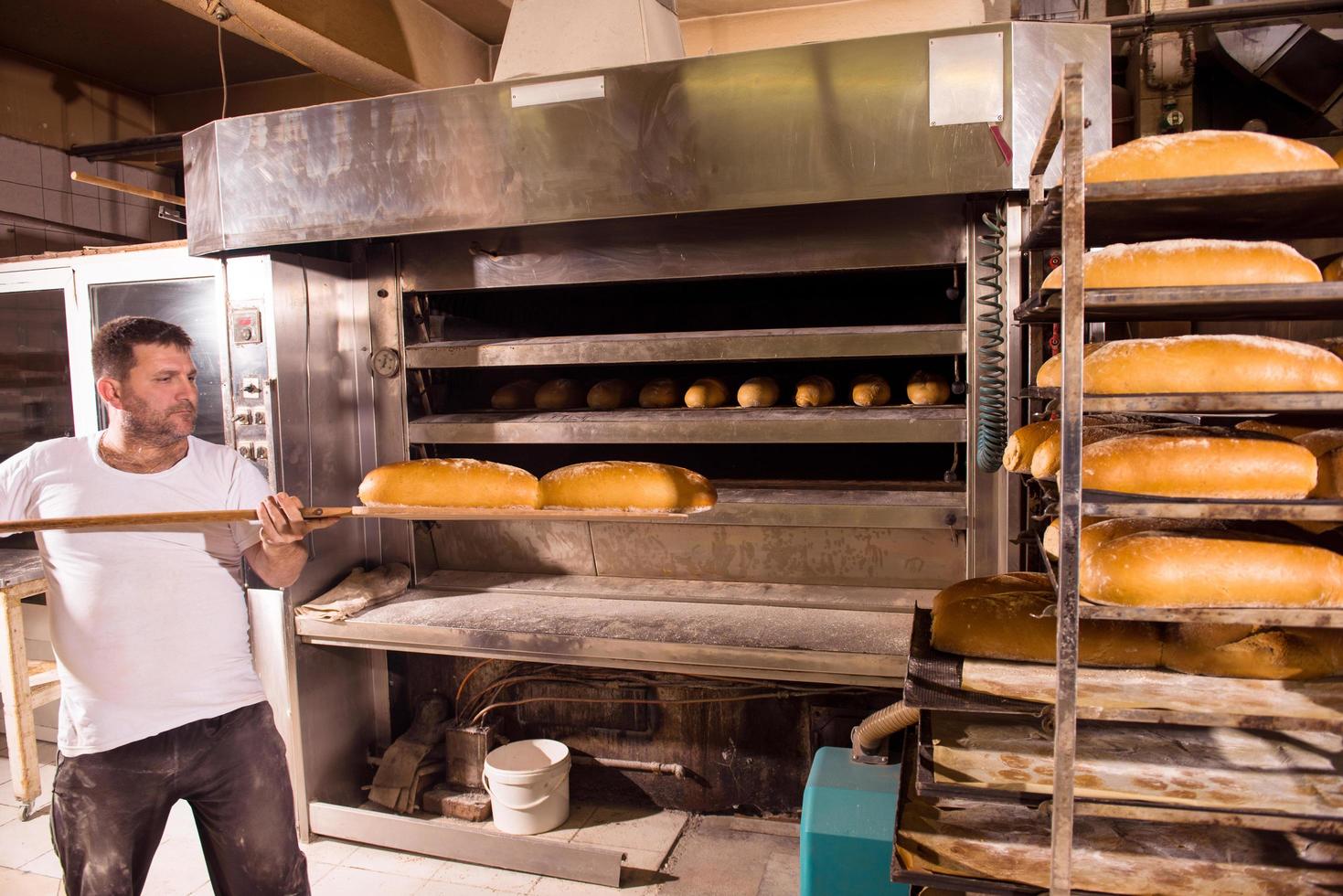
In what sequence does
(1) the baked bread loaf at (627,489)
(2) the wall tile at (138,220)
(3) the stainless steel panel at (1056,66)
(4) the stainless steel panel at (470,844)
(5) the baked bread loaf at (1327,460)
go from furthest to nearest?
(2) the wall tile at (138,220), (4) the stainless steel panel at (470,844), (3) the stainless steel panel at (1056,66), (1) the baked bread loaf at (627,489), (5) the baked bread loaf at (1327,460)

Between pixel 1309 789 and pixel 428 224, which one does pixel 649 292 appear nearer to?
pixel 428 224

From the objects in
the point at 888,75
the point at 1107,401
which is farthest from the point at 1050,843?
the point at 888,75

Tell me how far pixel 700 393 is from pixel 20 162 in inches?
149

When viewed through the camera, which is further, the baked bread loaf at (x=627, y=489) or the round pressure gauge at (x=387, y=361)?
the round pressure gauge at (x=387, y=361)

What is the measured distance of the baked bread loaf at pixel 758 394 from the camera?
2762 millimetres

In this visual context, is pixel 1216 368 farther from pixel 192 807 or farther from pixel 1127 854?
pixel 192 807

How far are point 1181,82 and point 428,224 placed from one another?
2.72m

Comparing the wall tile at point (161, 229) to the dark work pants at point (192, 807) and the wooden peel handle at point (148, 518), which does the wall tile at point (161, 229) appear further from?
the wooden peel handle at point (148, 518)

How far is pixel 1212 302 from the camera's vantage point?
114 cm

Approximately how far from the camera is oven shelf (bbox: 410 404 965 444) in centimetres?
239

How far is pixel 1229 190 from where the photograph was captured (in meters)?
1.10

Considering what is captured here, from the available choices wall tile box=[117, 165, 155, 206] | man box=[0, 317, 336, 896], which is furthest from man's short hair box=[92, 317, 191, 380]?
wall tile box=[117, 165, 155, 206]

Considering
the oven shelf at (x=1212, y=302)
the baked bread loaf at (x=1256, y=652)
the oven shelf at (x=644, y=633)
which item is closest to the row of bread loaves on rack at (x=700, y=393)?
the oven shelf at (x=644, y=633)

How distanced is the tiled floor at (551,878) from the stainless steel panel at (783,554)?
841 millimetres
